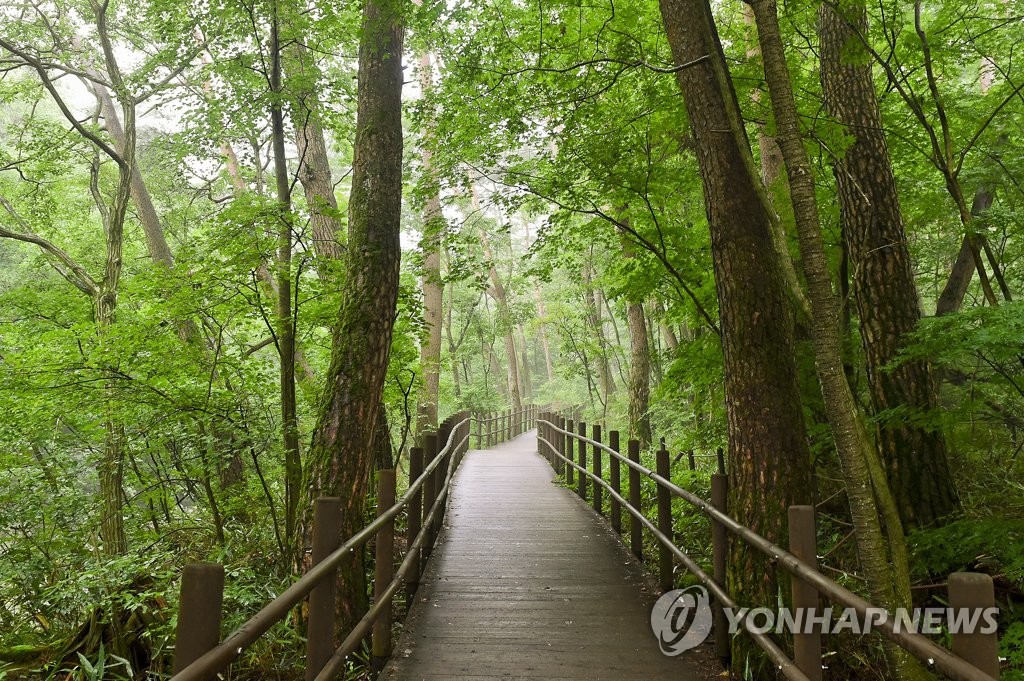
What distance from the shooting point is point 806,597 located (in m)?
2.73

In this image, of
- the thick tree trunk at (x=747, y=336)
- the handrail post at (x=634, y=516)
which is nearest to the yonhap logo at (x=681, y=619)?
the thick tree trunk at (x=747, y=336)

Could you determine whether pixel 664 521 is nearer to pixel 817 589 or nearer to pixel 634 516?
pixel 634 516

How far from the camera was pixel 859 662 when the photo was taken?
13.5ft

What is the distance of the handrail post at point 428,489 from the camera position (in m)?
5.90

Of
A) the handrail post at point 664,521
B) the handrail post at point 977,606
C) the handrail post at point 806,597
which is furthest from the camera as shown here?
the handrail post at point 664,521

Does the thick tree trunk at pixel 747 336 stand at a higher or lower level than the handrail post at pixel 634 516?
higher

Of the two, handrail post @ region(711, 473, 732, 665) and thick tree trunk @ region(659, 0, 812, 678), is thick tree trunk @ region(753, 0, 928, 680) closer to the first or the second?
thick tree trunk @ region(659, 0, 812, 678)

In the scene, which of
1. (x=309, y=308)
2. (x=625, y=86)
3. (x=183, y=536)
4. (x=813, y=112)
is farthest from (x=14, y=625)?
(x=813, y=112)

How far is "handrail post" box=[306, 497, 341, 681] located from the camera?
2828 millimetres

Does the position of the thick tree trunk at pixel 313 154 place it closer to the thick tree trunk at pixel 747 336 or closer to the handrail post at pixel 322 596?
the thick tree trunk at pixel 747 336

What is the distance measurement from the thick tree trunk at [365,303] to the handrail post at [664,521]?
89.8 inches

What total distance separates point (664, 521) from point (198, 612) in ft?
12.1

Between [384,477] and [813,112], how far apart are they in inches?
202

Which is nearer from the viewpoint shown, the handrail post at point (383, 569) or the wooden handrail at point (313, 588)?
the wooden handrail at point (313, 588)
